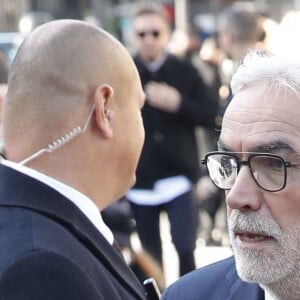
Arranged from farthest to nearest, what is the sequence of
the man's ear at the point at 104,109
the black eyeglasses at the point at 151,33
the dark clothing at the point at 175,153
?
the black eyeglasses at the point at 151,33 < the dark clothing at the point at 175,153 < the man's ear at the point at 104,109

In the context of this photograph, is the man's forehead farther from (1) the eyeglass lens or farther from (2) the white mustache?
(2) the white mustache

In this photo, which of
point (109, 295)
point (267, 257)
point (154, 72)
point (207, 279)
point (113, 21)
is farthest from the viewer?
point (113, 21)

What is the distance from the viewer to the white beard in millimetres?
2312

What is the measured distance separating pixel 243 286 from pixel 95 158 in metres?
0.50

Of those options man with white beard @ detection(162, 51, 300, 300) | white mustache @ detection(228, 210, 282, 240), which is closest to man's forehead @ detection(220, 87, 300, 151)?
man with white beard @ detection(162, 51, 300, 300)

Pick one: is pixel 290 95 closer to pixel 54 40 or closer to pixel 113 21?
pixel 54 40

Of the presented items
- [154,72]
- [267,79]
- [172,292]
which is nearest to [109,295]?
[172,292]

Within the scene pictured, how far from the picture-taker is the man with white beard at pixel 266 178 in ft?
7.61

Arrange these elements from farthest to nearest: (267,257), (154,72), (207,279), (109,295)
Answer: (154,72) → (207,279) → (109,295) → (267,257)

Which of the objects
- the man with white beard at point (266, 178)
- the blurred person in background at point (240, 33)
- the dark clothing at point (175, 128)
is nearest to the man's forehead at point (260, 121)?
the man with white beard at point (266, 178)

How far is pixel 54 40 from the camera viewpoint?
2689 mm

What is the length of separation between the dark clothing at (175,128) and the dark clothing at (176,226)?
156 mm

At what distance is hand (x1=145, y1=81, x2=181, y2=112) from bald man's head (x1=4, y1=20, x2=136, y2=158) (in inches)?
142

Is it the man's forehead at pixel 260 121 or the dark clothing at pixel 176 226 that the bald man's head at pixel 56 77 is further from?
the dark clothing at pixel 176 226
